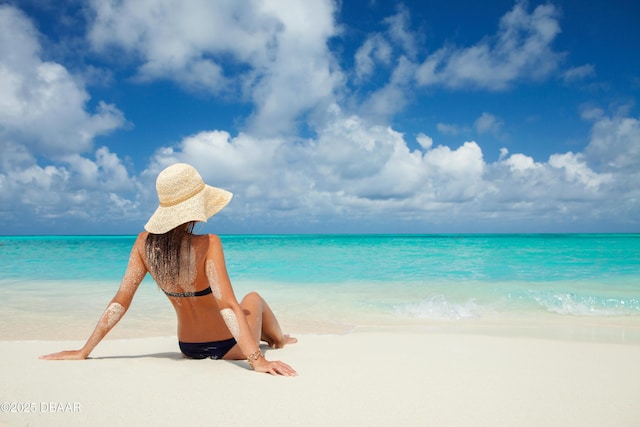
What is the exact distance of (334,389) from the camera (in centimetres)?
262

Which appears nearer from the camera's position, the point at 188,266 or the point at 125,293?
the point at 188,266

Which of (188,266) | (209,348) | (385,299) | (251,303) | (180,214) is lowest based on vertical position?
(385,299)

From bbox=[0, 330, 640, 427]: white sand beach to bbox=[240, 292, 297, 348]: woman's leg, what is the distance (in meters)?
0.16

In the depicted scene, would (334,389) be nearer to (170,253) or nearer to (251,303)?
(251,303)

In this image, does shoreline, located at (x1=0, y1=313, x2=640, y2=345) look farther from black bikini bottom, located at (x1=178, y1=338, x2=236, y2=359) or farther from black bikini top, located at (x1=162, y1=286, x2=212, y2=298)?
black bikini top, located at (x1=162, y1=286, x2=212, y2=298)

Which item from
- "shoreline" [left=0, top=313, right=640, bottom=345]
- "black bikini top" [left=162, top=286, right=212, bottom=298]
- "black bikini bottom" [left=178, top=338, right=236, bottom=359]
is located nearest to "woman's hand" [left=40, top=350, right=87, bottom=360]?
"black bikini bottom" [left=178, top=338, right=236, bottom=359]

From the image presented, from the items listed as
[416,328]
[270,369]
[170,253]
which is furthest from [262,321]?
[416,328]

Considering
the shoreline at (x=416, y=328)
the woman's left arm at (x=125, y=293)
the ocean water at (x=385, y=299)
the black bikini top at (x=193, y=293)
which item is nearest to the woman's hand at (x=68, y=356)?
the woman's left arm at (x=125, y=293)

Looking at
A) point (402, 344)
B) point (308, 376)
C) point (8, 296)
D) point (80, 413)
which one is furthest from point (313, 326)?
point (8, 296)

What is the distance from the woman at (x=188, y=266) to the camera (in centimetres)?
279

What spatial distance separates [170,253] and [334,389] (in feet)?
4.70

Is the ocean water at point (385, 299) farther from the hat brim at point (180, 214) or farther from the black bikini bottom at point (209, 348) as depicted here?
the hat brim at point (180, 214)

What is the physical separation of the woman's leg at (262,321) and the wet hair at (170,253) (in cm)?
61

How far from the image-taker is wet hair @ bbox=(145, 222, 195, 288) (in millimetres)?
2855
